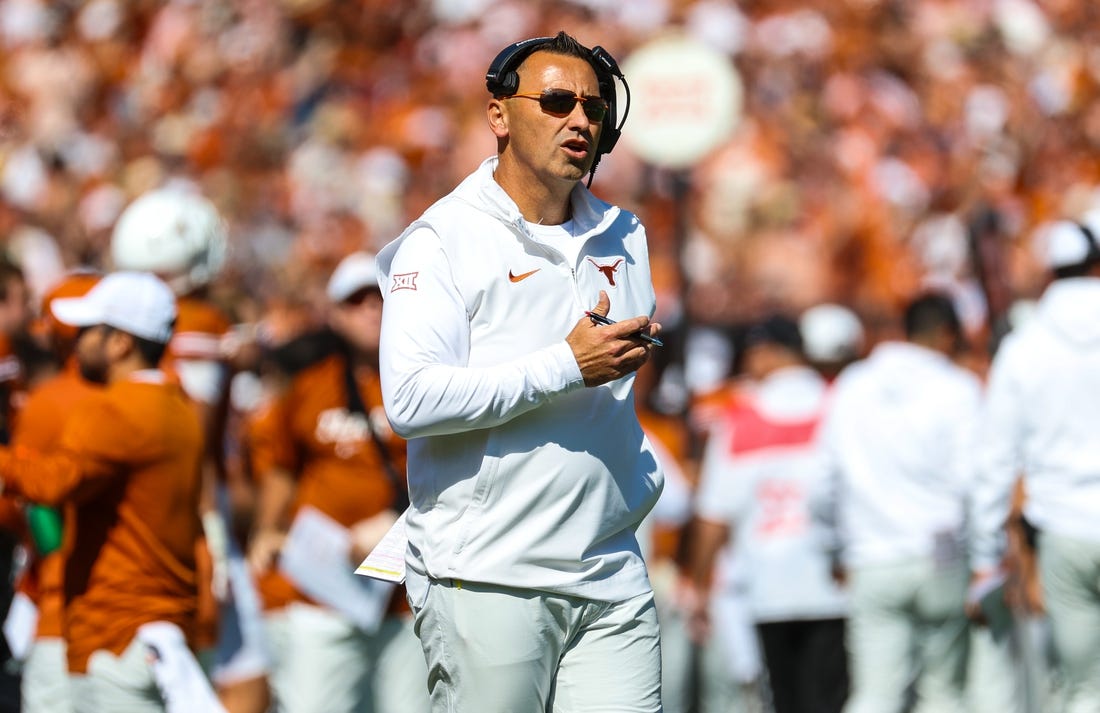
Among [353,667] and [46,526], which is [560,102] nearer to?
[46,526]

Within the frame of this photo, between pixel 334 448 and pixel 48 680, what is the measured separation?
1.74m

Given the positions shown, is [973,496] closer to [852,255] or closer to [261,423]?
[261,423]

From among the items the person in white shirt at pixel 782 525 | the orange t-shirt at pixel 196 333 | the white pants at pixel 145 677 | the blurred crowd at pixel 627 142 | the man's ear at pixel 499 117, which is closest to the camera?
the man's ear at pixel 499 117

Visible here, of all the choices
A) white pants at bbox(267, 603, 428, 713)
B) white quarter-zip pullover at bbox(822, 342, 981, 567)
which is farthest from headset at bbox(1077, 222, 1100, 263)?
white pants at bbox(267, 603, 428, 713)

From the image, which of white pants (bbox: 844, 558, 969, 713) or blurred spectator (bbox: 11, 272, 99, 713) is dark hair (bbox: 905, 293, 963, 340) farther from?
blurred spectator (bbox: 11, 272, 99, 713)

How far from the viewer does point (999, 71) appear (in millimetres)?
19594

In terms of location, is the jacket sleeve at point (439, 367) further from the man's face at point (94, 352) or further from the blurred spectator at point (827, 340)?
the blurred spectator at point (827, 340)

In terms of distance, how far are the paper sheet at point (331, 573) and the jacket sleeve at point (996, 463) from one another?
8.57 ft

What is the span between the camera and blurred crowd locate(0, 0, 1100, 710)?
51.0ft

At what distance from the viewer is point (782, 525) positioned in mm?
9266

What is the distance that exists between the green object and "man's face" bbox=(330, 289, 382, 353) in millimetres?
1711

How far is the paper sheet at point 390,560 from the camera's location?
4633 mm

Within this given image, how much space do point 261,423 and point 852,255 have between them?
29.2ft

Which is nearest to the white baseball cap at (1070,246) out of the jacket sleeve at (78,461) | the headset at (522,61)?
the headset at (522,61)
